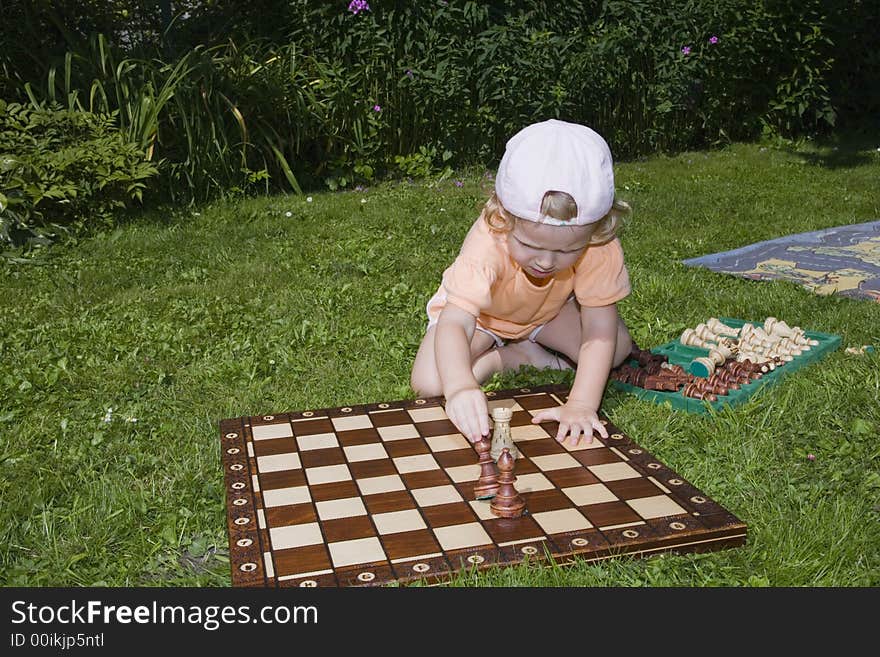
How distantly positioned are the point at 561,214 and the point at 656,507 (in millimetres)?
775

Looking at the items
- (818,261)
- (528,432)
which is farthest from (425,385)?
(818,261)

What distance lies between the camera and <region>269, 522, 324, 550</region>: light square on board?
6.75 ft

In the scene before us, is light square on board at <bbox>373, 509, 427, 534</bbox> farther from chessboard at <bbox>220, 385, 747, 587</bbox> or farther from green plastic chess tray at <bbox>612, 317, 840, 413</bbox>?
green plastic chess tray at <bbox>612, 317, 840, 413</bbox>

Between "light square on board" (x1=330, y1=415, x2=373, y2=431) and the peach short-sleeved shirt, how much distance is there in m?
0.44

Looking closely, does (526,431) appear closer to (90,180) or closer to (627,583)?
(627,583)

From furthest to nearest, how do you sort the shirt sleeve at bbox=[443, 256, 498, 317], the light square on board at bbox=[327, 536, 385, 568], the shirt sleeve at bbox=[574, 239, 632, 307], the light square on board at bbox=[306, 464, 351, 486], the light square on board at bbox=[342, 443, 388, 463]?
the shirt sleeve at bbox=[574, 239, 632, 307]
the shirt sleeve at bbox=[443, 256, 498, 317]
the light square on board at bbox=[342, 443, 388, 463]
the light square on board at bbox=[306, 464, 351, 486]
the light square on board at bbox=[327, 536, 385, 568]

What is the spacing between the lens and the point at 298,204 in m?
5.95

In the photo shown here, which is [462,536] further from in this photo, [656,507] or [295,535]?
[656,507]

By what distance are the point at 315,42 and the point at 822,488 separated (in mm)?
5526

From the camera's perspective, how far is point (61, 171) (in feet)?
16.8

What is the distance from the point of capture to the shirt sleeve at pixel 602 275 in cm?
288

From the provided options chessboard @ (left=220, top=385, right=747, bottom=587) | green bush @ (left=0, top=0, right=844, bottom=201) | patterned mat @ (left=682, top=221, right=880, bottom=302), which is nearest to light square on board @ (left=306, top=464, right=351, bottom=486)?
chessboard @ (left=220, top=385, right=747, bottom=587)

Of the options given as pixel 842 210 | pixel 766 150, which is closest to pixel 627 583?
pixel 842 210

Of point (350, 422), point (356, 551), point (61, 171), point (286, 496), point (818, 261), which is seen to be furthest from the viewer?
point (61, 171)
